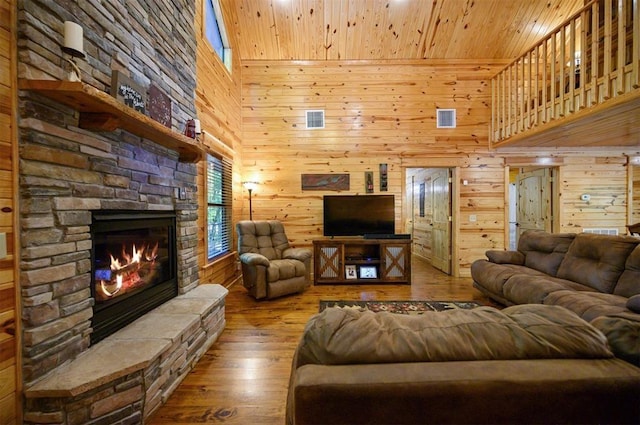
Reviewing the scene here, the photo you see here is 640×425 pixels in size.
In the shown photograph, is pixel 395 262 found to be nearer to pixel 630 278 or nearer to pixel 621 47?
pixel 630 278

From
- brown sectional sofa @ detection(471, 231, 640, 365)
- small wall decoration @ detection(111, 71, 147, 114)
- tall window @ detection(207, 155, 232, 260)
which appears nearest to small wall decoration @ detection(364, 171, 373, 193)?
brown sectional sofa @ detection(471, 231, 640, 365)

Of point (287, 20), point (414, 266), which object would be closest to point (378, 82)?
point (287, 20)

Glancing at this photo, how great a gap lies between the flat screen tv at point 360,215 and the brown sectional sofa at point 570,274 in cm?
156

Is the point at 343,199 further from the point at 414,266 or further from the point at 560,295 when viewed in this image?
the point at 560,295

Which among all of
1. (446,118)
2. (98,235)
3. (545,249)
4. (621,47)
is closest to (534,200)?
(446,118)

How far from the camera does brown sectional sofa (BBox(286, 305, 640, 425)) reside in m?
0.76

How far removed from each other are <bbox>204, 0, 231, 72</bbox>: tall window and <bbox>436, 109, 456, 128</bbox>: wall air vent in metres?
3.81

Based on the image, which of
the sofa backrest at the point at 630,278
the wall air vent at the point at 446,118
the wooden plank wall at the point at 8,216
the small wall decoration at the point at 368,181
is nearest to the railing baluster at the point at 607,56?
the sofa backrest at the point at 630,278

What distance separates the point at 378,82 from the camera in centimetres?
503

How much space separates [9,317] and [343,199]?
408cm

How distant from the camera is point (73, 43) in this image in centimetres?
148

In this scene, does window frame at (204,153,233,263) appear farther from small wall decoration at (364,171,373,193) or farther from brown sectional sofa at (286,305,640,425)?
brown sectional sofa at (286,305,640,425)

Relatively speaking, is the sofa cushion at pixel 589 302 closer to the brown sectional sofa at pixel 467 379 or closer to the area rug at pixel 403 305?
the area rug at pixel 403 305

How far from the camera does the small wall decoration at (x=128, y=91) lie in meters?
1.80
